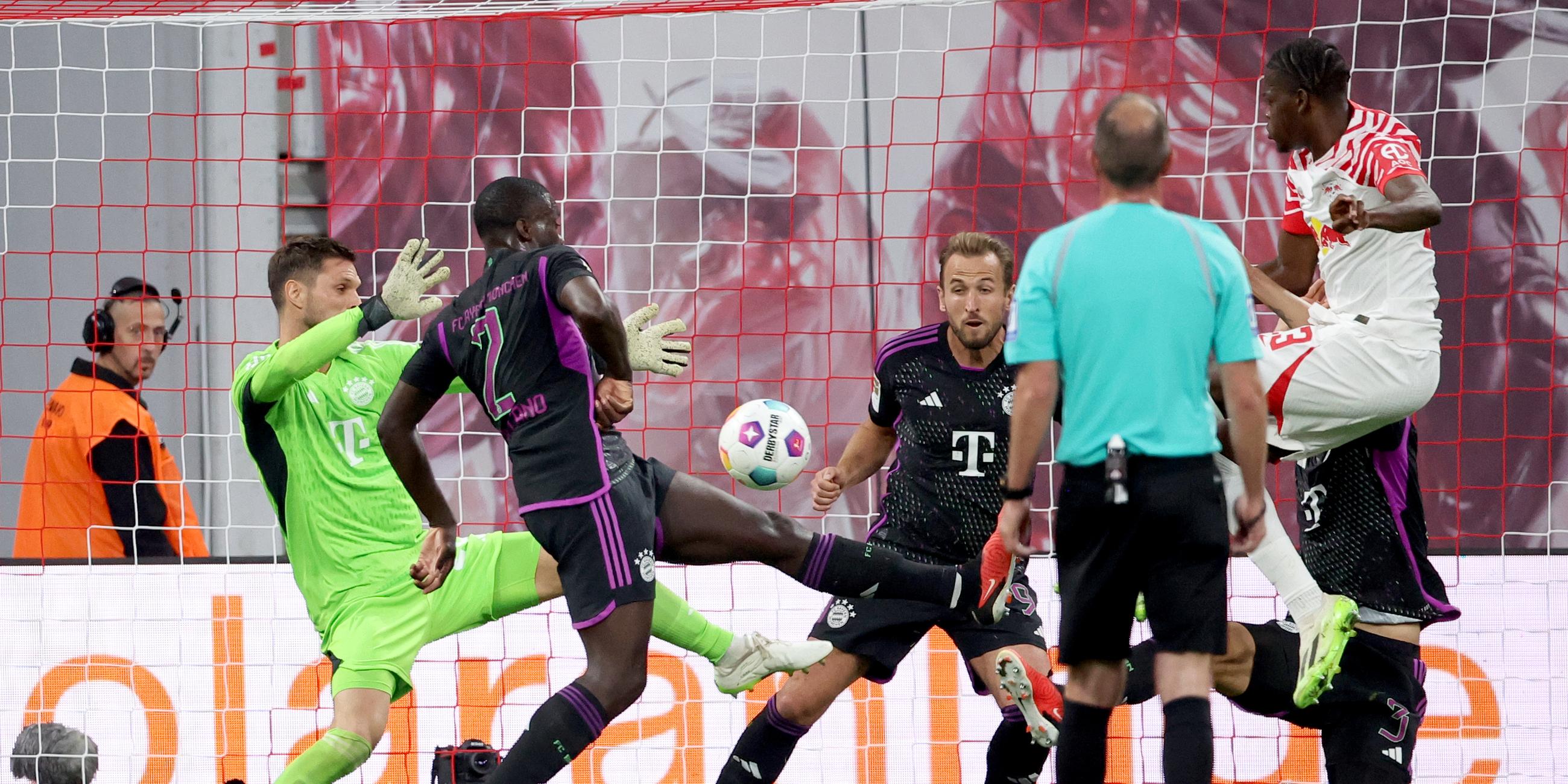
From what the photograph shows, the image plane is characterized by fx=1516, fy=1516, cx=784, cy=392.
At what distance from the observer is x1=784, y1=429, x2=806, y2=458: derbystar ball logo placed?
16.8ft

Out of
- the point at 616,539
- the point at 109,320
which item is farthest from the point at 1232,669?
the point at 109,320

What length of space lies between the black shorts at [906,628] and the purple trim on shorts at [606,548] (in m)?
0.99

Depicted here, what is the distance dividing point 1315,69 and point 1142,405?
1.62 metres

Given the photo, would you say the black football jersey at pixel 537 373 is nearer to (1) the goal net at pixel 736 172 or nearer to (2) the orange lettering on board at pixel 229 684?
(2) the orange lettering on board at pixel 229 684

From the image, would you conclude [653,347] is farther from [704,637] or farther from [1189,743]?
[1189,743]

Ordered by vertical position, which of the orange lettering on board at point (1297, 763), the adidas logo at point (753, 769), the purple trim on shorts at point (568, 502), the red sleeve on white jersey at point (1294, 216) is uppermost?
the red sleeve on white jersey at point (1294, 216)

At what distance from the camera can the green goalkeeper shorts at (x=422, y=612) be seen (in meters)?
5.13

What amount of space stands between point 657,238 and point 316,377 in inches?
146

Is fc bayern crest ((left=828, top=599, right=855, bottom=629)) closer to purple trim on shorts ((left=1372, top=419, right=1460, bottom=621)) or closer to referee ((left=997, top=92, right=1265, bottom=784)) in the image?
referee ((left=997, top=92, right=1265, bottom=784))

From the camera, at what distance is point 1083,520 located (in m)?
3.54

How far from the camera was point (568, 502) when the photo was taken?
4469 millimetres

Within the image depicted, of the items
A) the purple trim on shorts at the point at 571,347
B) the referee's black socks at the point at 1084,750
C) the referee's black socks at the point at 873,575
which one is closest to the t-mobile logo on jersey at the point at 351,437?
the purple trim on shorts at the point at 571,347

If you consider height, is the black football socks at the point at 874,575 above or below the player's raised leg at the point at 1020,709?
above

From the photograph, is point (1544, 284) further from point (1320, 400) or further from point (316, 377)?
point (316, 377)
